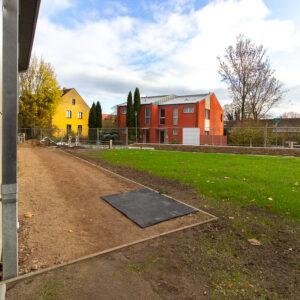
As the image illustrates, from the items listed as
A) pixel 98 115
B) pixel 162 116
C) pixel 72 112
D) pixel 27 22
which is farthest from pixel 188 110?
pixel 27 22

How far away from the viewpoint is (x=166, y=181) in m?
8.80

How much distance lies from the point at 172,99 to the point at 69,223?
144 feet

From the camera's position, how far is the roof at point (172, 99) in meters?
44.3

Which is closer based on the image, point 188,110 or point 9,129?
point 9,129

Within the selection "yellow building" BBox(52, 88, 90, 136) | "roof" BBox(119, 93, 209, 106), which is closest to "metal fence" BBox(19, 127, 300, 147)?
"roof" BBox(119, 93, 209, 106)

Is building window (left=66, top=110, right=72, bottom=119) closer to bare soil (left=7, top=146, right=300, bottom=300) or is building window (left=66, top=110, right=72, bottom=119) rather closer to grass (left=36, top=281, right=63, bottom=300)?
bare soil (left=7, top=146, right=300, bottom=300)

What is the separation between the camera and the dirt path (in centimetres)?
408

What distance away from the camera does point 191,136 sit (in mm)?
37094

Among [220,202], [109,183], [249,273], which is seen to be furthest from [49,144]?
[249,273]

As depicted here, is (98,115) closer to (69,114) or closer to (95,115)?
(95,115)

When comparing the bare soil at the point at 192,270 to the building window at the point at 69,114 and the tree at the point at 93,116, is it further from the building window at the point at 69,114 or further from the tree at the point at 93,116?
the building window at the point at 69,114

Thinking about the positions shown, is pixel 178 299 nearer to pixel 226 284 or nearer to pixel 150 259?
pixel 226 284

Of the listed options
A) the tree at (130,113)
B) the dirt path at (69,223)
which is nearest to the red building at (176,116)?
the tree at (130,113)

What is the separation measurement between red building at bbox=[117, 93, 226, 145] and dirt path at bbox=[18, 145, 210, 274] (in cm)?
3267
